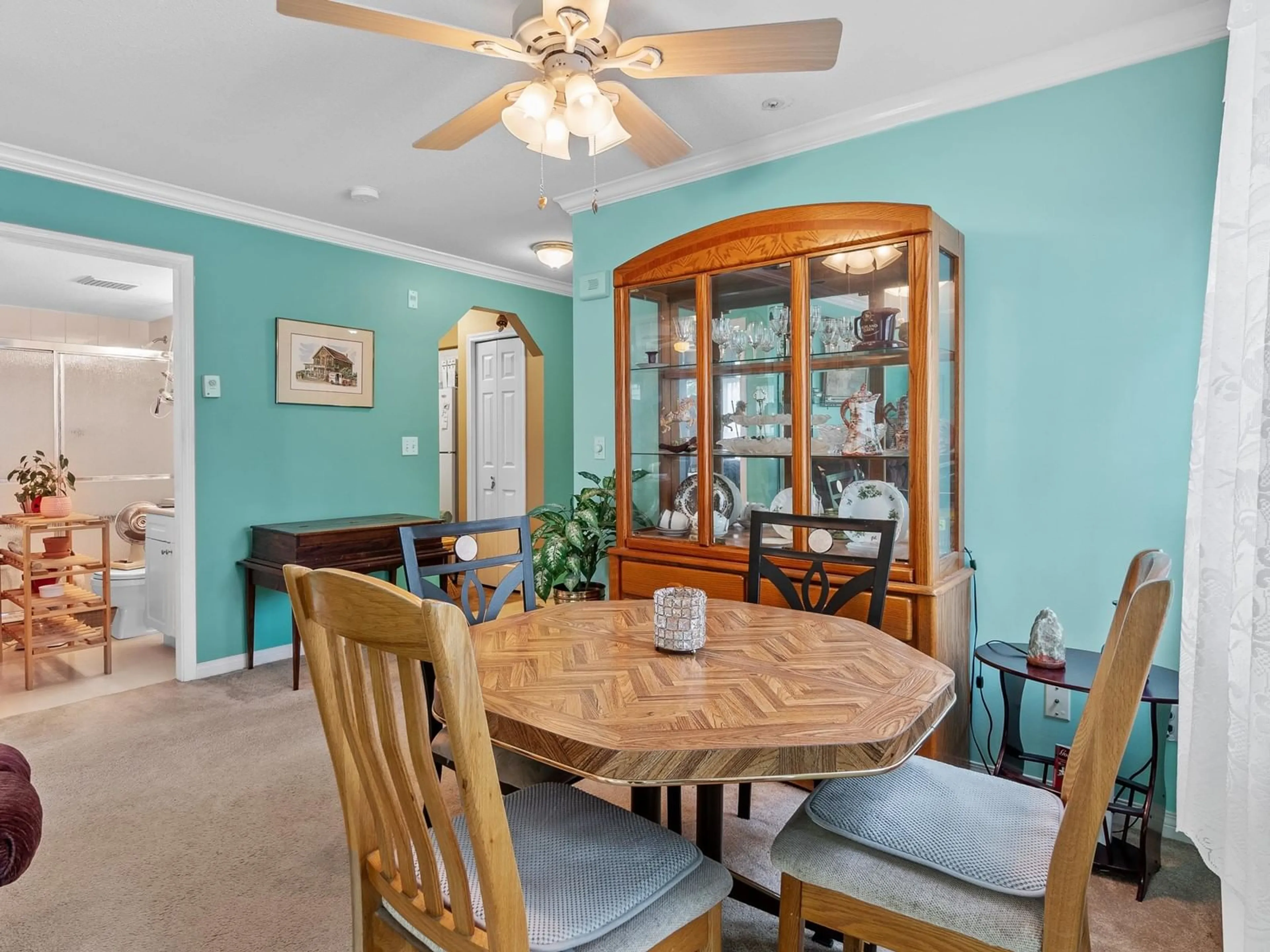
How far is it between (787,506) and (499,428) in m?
3.62

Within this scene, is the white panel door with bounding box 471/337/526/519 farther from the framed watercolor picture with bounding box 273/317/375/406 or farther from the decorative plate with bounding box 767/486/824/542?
the decorative plate with bounding box 767/486/824/542

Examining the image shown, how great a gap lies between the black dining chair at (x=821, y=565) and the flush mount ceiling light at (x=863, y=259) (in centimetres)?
83

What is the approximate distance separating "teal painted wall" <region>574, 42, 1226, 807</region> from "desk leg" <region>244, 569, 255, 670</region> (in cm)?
341

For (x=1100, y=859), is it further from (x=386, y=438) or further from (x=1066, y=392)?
(x=386, y=438)

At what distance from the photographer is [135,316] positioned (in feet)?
19.9

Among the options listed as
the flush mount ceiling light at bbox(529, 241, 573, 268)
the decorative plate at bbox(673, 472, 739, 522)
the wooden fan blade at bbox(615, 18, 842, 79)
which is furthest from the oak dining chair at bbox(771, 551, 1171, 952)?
the flush mount ceiling light at bbox(529, 241, 573, 268)

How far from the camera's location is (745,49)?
1.71 m

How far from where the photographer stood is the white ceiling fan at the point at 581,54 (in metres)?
1.62

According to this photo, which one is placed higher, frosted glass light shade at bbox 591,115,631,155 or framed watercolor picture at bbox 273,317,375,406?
frosted glass light shade at bbox 591,115,631,155

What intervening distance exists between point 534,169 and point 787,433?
170 centimetres

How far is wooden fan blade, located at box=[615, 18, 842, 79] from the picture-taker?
162cm

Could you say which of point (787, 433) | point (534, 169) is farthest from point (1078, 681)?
point (534, 169)

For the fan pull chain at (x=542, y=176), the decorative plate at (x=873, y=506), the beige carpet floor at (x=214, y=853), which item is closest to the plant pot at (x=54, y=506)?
the beige carpet floor at (x=214, y=853)

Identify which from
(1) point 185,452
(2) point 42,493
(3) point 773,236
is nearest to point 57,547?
(2) point 42,493
